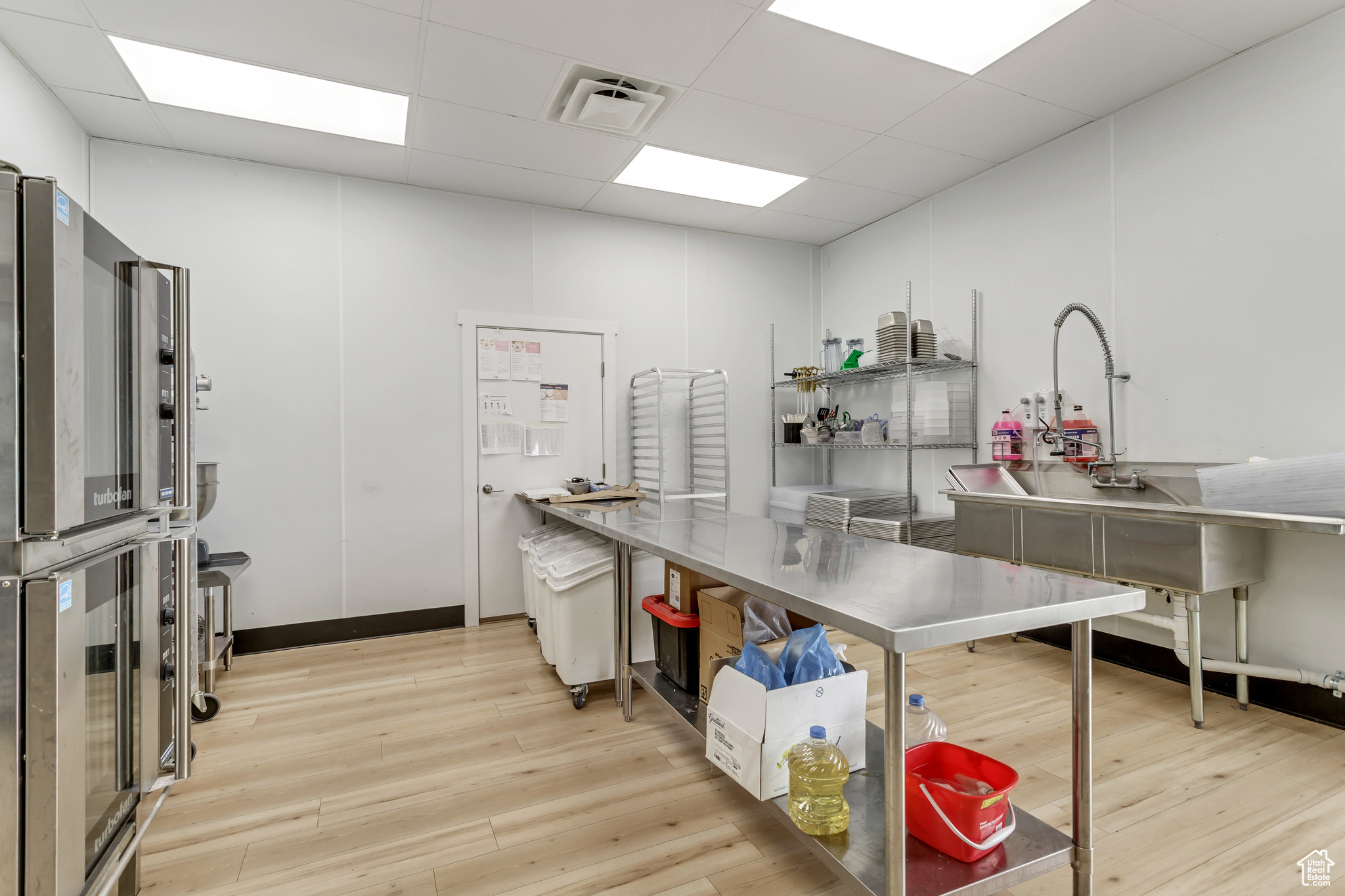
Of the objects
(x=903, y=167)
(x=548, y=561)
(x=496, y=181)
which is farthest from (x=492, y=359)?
(x=903, y=167)

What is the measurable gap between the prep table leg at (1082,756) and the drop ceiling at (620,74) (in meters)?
2.17

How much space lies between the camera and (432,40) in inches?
92.0

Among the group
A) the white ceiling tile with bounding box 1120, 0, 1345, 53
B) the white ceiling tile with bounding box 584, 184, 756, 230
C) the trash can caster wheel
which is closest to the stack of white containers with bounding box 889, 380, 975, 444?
the white ceiling tile with bounding box 584, 184, 756, 230

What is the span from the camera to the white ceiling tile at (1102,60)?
227cm

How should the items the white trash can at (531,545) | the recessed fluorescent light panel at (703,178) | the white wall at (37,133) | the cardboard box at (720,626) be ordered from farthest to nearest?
the recessed fluorescent light panel at (703,178) → the white trash can at (531,545) → the white wall at (37,133) → the cardboard box at (720,626)

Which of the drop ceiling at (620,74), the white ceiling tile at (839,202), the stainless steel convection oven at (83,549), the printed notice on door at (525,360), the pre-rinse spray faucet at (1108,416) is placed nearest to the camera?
the stainless steel convection oven at (83,549)

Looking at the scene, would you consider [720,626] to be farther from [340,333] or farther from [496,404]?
[340,333]

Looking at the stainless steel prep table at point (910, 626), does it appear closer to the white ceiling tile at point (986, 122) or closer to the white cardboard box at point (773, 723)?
the white cardboard box at point (773, 723)

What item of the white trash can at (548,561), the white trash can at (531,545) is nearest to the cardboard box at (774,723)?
the white trash can at (548,561)

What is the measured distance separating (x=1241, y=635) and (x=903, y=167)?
263 centimetres

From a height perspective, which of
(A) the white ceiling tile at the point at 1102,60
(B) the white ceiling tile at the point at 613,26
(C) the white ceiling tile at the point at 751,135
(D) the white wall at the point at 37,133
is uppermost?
(C) the white ceiling tile at the point at 751,135

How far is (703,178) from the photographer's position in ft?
11.9

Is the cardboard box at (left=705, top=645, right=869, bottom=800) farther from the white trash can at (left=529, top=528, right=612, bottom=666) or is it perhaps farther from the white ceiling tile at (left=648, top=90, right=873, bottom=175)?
the white ceiling tile at (left=648, top=90, right=873, bottom=175)

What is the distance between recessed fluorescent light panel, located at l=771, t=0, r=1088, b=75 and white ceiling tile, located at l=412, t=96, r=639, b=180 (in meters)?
1.19
